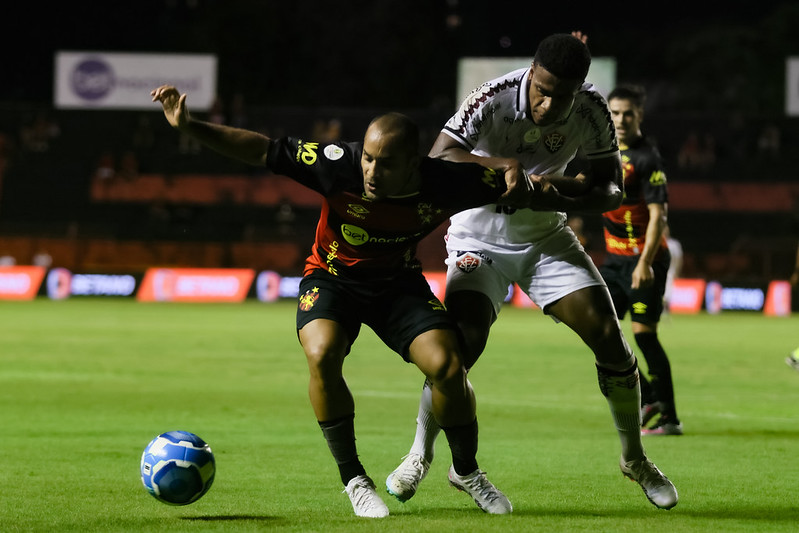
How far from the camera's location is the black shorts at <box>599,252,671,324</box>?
9.55m

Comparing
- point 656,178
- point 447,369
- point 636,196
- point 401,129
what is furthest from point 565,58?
point 636,196

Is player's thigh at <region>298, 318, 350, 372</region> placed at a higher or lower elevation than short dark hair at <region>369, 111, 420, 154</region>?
lower

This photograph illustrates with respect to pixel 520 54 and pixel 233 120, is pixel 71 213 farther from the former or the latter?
pixel 520 54

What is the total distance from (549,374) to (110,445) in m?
6.43

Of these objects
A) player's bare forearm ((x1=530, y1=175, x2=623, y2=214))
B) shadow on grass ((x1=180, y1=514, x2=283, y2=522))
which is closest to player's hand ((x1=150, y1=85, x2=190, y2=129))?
player's bare forearm ((x1=530, y1=175, x2=623, y2=214))

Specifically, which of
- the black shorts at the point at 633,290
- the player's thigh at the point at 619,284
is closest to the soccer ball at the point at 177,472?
the black shorts at the point at 633,290

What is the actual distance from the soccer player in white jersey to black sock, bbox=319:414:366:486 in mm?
299

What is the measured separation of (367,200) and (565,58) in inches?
43.6

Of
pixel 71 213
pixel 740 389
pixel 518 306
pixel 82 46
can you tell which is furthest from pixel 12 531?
pixel 82 46

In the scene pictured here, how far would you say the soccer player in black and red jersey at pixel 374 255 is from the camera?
580 centimetres

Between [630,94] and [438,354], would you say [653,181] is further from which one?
[438,354]

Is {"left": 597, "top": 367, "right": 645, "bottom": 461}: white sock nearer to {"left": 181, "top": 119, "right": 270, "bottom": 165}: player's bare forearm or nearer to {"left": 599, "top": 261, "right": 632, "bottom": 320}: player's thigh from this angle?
{"left": 181, "top": 119, "right": 270, "bottom": 165}: player's bare forearm

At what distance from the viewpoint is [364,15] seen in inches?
2026

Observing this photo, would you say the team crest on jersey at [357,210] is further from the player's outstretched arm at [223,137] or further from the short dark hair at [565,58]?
the short dark hair at [565,58]
